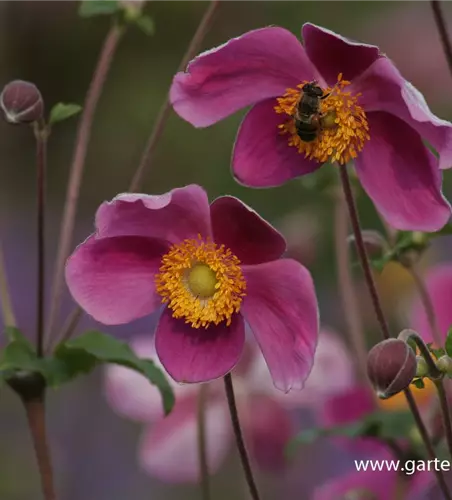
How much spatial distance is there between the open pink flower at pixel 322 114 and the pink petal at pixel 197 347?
70 mm

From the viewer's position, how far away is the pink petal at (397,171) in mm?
473

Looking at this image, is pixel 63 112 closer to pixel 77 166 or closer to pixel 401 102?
pixel 77 166

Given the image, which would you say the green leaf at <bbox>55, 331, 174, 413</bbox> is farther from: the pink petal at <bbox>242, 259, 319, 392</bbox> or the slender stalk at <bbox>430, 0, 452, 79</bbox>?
the slender stalk at <bbox>430, 0, 452, 79</bbox>

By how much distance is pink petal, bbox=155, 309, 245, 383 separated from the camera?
467 millimetres

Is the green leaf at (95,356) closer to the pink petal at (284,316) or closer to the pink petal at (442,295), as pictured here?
the pink petal at (284,316)

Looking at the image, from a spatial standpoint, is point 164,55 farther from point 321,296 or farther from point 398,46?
point 321,296

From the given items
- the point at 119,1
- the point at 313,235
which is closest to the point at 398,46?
the point at 313,235

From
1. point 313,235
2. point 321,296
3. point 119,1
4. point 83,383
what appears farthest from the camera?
point 83,383

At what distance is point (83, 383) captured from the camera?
1706 millimetres

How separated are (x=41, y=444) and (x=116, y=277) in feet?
0.37

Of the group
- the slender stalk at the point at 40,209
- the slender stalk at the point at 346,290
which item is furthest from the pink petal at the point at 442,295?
the slender stalk at the point at 40,209

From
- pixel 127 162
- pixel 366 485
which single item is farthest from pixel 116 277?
pixel 127 162

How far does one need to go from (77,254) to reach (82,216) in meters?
1.65

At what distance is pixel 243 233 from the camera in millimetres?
467
